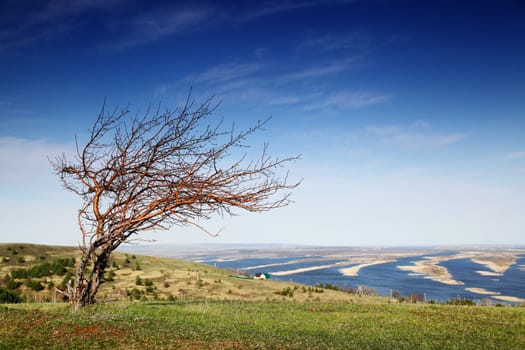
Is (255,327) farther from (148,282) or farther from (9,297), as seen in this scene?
(148,282)

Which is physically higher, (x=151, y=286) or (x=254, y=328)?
(x=254, y=328)

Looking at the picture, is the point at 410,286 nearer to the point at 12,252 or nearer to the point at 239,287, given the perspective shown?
the point at 239,287

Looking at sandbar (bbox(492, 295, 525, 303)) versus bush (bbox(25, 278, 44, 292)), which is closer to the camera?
bush (bbox(25, 278, 44, 292))

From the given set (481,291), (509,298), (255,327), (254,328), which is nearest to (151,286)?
(255,327)

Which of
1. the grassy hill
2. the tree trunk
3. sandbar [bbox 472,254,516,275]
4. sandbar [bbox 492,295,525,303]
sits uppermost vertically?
the tree trunk

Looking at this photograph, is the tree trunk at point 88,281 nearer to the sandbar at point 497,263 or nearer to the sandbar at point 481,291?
the sandbar at point 481,291

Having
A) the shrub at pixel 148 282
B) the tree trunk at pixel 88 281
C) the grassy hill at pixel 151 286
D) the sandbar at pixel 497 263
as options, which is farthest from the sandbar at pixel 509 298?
the tree trunk at pixel 88 281

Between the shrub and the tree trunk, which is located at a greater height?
the tree trunk

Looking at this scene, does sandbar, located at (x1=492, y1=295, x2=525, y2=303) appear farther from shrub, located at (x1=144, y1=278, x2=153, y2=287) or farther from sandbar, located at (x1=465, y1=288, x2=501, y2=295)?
shrub, located at (x1=144, y1=278, x2=153, y2=287)

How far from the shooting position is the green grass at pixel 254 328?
906 centimetres

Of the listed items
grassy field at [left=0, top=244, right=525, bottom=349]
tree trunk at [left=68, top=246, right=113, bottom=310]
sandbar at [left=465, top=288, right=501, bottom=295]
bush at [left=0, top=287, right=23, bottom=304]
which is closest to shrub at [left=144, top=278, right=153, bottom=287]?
bush at [left=0, top=287, right=23, bottom=304]

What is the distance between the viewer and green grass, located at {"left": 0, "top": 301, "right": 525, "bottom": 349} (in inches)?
357

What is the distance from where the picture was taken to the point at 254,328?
41.1ft

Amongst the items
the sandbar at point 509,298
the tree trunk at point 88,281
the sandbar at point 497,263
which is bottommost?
the sandbar at point 497,263
